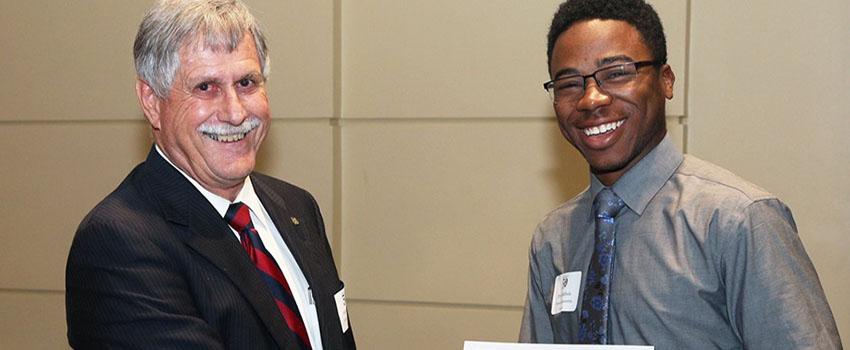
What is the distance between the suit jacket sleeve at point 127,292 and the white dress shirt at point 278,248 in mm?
199

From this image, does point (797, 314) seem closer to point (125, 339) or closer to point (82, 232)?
point (125, 339)

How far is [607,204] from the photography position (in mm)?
1914

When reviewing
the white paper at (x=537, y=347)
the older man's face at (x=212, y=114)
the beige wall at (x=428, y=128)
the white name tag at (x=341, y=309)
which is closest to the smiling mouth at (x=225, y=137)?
the older man's face at (x=212, y=114)

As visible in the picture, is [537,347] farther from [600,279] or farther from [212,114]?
[212,114]

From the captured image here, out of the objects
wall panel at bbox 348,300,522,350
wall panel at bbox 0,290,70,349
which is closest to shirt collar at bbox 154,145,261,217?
Result: wall panel at bbox 348,300,522,350

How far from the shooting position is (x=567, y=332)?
1940 millimetres

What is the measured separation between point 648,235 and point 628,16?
432mm

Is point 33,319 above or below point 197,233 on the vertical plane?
below

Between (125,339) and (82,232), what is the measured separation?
0.73ft

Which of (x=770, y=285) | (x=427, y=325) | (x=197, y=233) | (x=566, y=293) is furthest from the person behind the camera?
(x=427, y=325)

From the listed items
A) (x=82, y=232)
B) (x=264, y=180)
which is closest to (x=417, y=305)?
(x=264, y=180)

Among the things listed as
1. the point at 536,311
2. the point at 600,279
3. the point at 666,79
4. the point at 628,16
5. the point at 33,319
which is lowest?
→ the point at 33,319

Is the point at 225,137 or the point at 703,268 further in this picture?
the point at 225,137

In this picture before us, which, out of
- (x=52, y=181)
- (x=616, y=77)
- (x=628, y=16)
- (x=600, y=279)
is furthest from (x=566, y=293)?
(x=52, y=181)
